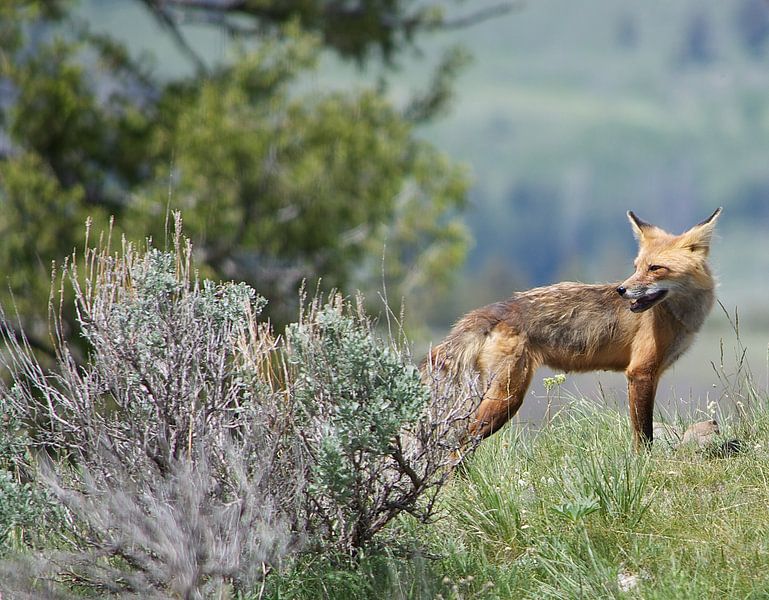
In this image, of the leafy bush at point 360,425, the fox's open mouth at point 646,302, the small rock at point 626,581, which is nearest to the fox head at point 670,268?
the fox's open mouth at point 646,302

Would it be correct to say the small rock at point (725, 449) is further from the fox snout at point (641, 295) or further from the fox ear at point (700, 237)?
the fox ear at point (700, 237)

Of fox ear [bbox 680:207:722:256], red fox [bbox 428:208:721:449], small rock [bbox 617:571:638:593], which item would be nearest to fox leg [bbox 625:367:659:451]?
red fox [bbox 428:208:721:449]

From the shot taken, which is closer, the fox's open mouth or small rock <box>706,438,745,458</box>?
small rock <box>706,438,745,458</box>

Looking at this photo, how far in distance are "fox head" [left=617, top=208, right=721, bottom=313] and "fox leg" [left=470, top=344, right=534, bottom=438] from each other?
0.84 metres

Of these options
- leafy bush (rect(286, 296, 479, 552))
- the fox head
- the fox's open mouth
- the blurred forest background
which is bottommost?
leafy bush (rect(286, 296, 479, 552))

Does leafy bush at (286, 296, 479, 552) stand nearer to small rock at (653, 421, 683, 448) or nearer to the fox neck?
small rock at (653, 421, 683, 448)

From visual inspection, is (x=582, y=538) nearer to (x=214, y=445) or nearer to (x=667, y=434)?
(x=214, y=445)

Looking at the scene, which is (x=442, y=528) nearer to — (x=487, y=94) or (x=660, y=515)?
(x=660, y=515)

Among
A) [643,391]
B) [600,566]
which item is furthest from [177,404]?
[643,391]

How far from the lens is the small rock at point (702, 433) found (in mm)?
5996

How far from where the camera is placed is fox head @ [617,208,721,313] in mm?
6539

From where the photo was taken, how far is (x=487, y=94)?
179 meters

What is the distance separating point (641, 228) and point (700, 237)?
20.4 inches

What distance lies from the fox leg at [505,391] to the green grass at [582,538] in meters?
0.80
